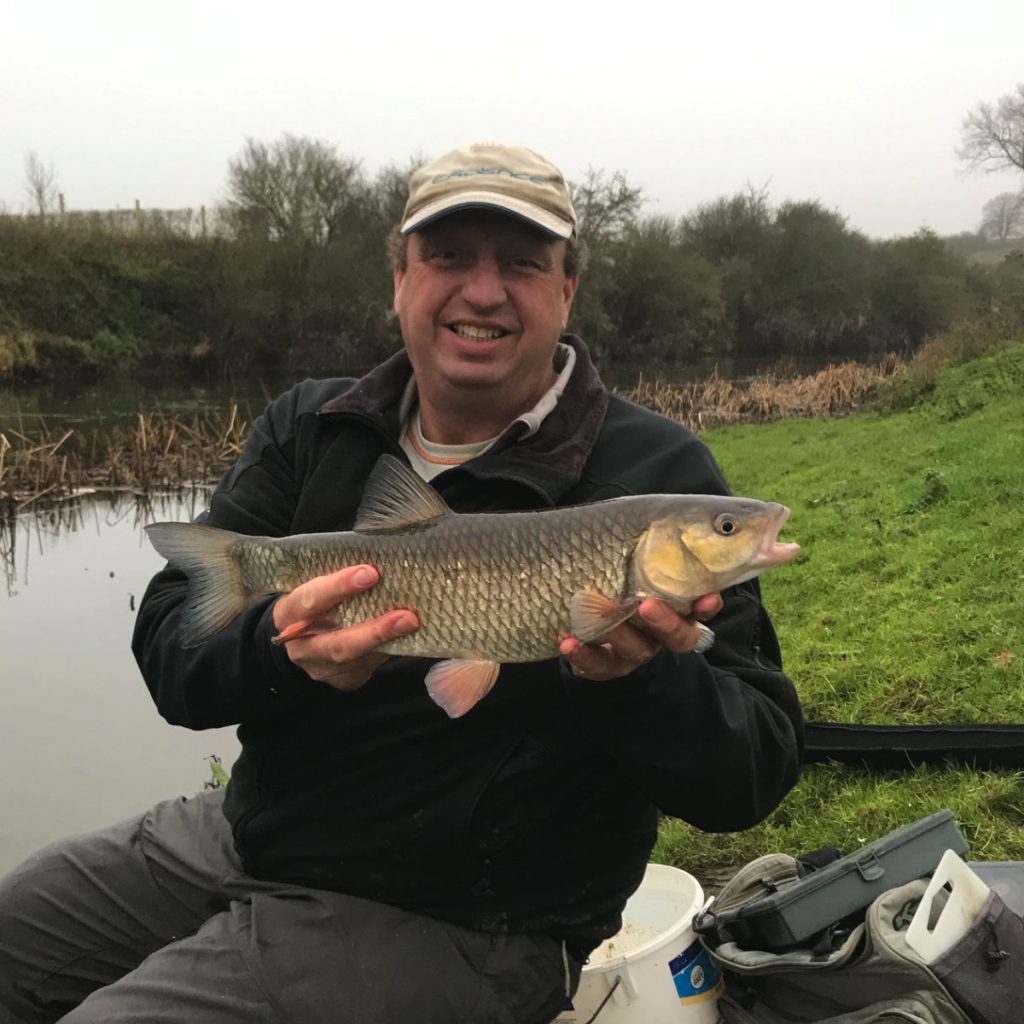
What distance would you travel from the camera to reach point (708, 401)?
65.6 feet

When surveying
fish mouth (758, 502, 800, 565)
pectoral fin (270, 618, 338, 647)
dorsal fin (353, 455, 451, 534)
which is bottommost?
pectoral fin (270, 618, 338, 647)

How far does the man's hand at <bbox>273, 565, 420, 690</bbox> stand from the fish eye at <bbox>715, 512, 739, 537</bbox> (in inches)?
20.7

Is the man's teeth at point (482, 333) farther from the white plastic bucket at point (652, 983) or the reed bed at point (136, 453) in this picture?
the reed bed at point (136, 453)

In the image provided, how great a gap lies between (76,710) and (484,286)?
188 inches

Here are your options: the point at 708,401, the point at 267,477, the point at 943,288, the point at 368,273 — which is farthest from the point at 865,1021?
the point at 943,288

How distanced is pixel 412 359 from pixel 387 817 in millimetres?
956

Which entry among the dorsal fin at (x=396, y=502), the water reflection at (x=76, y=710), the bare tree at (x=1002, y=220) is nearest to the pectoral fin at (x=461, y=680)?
the dorsal fin at (x=396, y=502)

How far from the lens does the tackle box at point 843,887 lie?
7.12 feet

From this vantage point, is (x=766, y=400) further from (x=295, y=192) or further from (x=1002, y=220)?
(x=1002, y=220)

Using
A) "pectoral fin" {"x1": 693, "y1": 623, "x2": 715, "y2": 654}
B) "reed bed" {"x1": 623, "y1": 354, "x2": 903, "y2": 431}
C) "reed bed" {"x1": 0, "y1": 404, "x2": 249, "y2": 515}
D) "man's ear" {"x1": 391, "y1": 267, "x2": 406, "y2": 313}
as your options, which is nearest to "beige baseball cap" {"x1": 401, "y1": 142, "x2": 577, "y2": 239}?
"man's ear" {"x1": 391, "y1": 267, "x2": 406, "y2": 313}

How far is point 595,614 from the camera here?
1534 millimetres

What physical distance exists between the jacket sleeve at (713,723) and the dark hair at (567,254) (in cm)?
85

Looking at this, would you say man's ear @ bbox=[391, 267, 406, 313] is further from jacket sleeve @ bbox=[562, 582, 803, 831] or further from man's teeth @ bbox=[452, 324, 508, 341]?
jacket sleeve @ bbox=[562, 582, 803, 831]

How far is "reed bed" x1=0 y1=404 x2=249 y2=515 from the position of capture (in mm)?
10906
